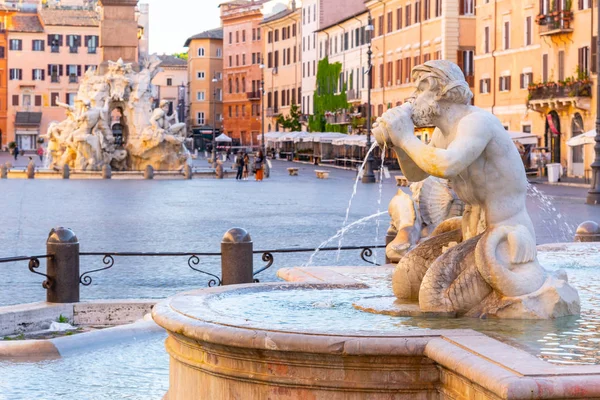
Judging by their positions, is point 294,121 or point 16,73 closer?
point 294,121

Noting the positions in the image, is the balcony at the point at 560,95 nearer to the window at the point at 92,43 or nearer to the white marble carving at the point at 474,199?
the white marble carving at the point at 474,199

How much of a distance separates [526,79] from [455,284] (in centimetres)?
5143

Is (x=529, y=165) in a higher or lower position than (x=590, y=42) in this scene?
lower

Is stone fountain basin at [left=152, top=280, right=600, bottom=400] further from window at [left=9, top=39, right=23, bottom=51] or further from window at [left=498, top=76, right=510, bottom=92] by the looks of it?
window at [left=9, top=39, right=23, bottom=51]

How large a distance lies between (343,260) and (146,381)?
8522mm

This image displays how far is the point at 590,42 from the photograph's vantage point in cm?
5038

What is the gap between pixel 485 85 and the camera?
205ft

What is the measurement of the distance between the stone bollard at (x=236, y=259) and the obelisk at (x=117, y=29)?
144 ft

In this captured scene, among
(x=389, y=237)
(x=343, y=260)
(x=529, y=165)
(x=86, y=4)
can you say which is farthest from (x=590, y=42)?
(x=86, y=4)

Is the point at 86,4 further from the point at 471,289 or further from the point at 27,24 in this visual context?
the point at 471,289

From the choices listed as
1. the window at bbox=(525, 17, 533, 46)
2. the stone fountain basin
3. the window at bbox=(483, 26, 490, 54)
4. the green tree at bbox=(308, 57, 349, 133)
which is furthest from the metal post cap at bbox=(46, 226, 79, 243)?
the green tree at bbox=(308, 57, 349, 133)

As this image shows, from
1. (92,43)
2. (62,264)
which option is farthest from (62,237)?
(92,43)

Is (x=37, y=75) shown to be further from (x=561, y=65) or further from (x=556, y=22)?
(x=556, y=22)

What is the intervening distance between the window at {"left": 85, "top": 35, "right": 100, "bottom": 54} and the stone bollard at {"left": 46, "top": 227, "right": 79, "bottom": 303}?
11281 cm
